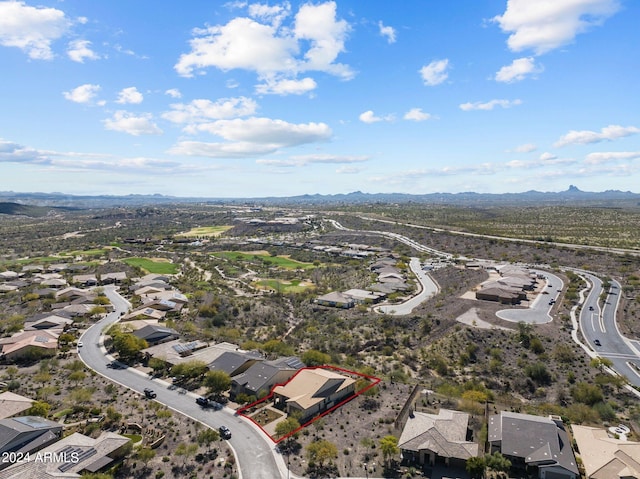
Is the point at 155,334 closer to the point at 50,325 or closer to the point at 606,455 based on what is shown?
the point at 50,325

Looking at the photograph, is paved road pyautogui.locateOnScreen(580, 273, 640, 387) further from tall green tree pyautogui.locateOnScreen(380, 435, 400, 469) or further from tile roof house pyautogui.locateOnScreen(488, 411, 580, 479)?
tall green tree pyautogui.locateOnScreen(380, 435, 400, 469)

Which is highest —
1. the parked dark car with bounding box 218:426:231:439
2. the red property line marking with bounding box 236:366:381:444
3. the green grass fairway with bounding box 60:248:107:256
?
the green grass fairway with bounding box 60:248:107:256

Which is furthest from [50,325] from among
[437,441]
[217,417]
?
[437,441]

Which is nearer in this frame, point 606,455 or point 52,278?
point 606,455

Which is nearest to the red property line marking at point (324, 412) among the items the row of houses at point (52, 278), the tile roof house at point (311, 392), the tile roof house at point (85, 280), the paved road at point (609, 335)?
the tile roof house at point (311, 392)

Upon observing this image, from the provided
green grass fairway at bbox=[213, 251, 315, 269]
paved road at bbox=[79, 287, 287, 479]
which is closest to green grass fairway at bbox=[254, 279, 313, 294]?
green grass fairway at bbox=[213, 251, 315, 269]

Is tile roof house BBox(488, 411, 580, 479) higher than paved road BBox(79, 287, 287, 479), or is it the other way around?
tile roof house BBox(488, 411, 580, 479)
